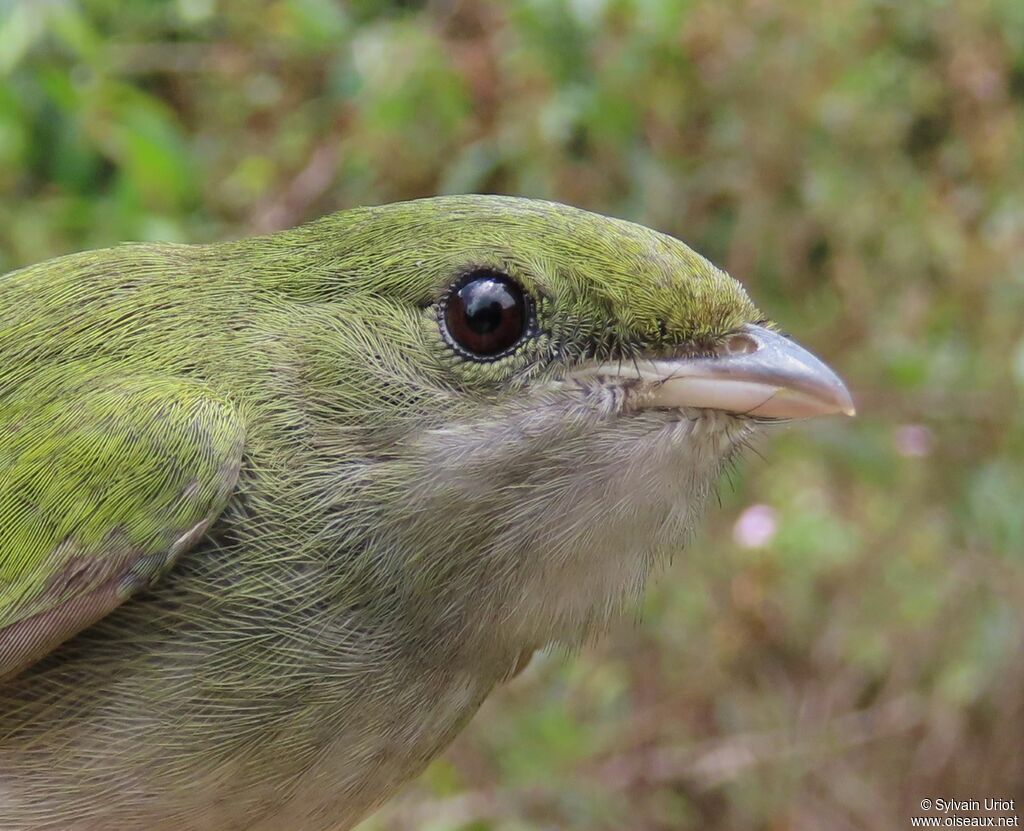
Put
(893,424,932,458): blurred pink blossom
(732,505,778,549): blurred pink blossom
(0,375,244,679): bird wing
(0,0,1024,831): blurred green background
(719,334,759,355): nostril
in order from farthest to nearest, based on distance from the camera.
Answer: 1. (893,424,932,458): blurred pink blossom
2. (0,0,1024,831): blurred green background
3. (732,505,778,549): blurred pink blossom
4. (719,334,759,355): nostril
5. (0,375,244,679): bird wing

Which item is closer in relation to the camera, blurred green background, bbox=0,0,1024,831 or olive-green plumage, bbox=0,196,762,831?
olive-green plumage, bbox=0,196,762,831

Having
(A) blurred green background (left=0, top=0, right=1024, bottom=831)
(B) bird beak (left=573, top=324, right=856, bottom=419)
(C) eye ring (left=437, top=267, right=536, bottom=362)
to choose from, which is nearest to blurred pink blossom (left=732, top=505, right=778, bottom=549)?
(A) blurred green background (left=0, top=0, right=1024, bottom=831)

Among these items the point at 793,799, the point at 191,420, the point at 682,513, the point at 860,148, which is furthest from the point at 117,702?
the point at 793,799

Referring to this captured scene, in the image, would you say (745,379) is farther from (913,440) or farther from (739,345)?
(913,440)

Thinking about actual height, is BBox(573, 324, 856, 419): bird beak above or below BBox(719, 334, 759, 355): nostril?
below

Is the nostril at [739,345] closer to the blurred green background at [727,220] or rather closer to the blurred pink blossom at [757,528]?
the blurred green background at [727,220]

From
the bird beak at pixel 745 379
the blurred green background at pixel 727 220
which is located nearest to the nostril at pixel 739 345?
the bird beak at pixel 745 379

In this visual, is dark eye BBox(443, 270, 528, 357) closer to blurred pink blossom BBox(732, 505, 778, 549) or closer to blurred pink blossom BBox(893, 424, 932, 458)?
blurred pink blossom BBox(732, 505, 778, 549)
